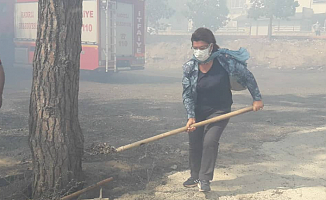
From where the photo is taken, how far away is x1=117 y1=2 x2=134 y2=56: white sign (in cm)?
1543

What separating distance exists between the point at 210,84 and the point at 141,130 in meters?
3.33

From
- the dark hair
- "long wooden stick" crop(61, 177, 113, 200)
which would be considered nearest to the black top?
the dark hair

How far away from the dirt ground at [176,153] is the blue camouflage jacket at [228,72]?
41.1 inches

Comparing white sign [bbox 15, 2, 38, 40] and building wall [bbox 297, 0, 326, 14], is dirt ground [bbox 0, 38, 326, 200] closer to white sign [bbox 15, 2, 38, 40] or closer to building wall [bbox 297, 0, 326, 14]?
→ white sign [bbox 15, 2, 38, 40]

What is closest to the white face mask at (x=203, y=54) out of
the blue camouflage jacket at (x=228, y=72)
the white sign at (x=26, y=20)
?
the blue camouflage jacket at (x=228, y=72)

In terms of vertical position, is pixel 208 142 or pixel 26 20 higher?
pixel 26 20

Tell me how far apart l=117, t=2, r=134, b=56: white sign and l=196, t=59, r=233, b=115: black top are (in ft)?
38.8

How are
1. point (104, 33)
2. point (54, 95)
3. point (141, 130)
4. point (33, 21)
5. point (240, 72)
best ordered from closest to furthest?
point (54, 95)
point (240, 72)
point (141, 130)
point (104, 33)
point (33, 21)

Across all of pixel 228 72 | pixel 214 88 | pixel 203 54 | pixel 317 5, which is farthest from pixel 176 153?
pixel 317 5

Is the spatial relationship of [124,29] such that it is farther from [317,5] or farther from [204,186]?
[317,5]

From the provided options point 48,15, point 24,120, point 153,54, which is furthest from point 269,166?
point 153,54

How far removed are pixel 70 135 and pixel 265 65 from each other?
2516 cm

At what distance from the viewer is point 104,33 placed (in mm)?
14836

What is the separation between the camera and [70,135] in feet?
12.7
